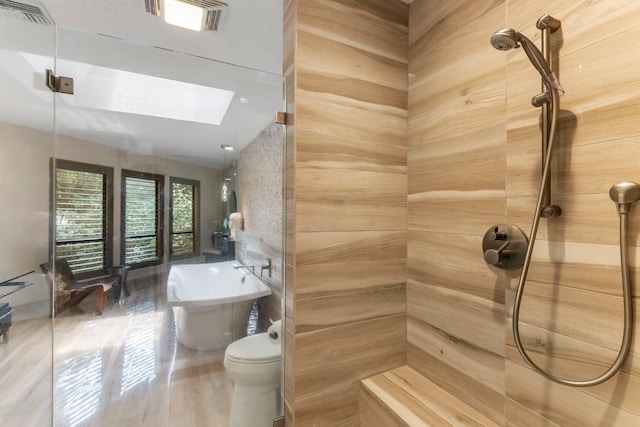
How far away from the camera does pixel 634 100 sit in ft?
2.42

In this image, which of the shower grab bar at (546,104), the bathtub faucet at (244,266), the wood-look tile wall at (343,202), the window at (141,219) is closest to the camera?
the shower grab bar at (546,104)

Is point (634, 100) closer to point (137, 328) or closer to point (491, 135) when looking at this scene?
point (491, 135)

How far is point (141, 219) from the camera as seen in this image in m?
1.55

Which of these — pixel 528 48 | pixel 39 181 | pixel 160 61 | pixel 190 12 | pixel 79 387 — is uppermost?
pixel 190 12

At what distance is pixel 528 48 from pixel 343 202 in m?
0.87

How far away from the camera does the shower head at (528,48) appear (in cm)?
80

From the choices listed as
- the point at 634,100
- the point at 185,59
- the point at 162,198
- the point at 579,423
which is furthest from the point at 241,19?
the point at 579,423

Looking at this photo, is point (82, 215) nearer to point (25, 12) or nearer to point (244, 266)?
point (244, 266)

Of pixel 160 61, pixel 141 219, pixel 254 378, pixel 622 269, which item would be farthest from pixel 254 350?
pixel 160 61

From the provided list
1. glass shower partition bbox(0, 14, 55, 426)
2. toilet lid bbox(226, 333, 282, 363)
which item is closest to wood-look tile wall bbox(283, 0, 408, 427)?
toilet lid bbox(226, 333, 282, 363)

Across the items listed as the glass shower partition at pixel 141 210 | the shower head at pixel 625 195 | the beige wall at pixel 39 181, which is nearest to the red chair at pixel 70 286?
the glass shower partition at pixel 141 210

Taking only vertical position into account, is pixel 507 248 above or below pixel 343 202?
below

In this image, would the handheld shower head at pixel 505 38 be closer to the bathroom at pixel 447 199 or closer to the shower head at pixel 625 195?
the bathroom at pixel 447 199

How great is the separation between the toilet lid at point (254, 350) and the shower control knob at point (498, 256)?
3.78ft
